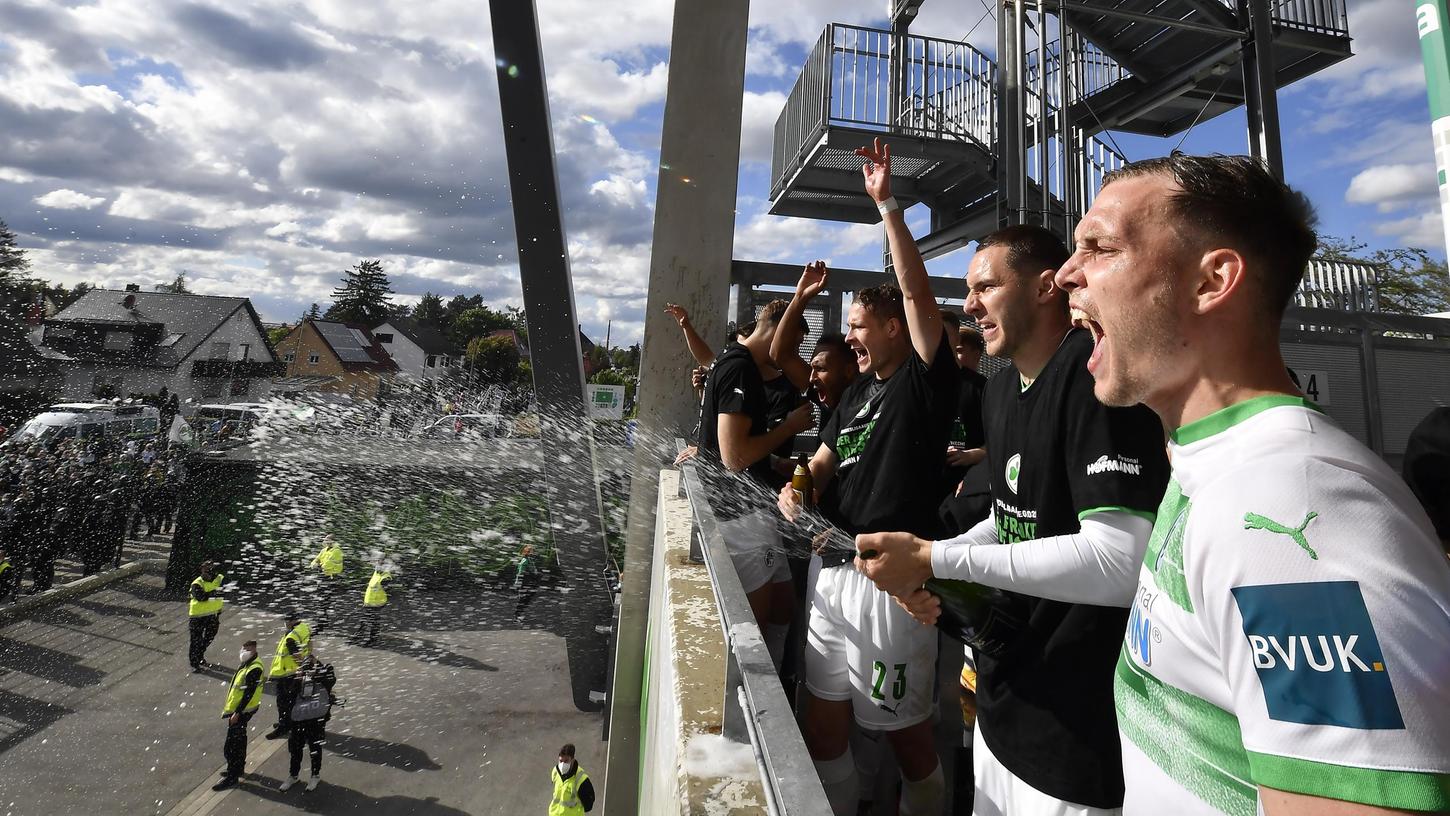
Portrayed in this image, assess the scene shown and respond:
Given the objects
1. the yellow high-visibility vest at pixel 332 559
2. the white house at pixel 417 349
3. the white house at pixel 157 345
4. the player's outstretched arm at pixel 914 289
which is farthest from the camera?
the white house at pixel 417 349

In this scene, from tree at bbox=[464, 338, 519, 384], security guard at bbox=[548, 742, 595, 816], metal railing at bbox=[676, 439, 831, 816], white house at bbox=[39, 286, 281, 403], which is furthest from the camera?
tree at bbox=[464, 338, 519, 384]

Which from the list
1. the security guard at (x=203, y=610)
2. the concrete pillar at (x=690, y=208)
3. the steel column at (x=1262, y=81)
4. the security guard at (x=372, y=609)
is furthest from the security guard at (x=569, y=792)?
the security guard at (x=372, y=609)

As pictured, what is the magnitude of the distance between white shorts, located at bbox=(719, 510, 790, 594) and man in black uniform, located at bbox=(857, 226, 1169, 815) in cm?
181

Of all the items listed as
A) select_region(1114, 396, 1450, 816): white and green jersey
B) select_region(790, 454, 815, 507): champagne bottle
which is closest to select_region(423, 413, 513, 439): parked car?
select_region(790, 454, 815, 507): champagne bottle

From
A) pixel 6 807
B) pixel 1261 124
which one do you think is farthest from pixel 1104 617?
pixel 6 807

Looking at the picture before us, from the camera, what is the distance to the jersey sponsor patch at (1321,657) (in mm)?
572

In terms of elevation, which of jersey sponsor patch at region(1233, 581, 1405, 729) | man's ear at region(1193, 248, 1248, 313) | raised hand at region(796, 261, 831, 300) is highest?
raised hand at region(796, 261, 831, 300)

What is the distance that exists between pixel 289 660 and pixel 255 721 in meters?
4.10

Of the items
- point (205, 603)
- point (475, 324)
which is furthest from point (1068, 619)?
point (475, 324)

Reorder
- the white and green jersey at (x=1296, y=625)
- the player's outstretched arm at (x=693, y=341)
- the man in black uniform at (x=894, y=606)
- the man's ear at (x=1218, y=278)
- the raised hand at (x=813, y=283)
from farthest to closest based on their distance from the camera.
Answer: the player's outstretched arm at (x=693, y=341) → the raised hand at (x=813, y=283) → the man in black uniform at (x=894, y=606) → the man's ear at (x=1218, y=278) → the white and green jersey at (x=1296, y=625)

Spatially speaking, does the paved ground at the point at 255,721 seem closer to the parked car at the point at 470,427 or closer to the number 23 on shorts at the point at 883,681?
the parked car at the point at 470,427

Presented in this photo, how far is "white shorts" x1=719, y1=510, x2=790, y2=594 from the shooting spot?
11.6 ft

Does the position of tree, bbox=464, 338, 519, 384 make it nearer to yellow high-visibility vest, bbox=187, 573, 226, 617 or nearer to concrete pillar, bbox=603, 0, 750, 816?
yellow high-visibility vest, bbox=187, 573, 226, 617

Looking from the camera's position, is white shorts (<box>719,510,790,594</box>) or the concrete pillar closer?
white shorts (<box>719,510,790,594</box>)
